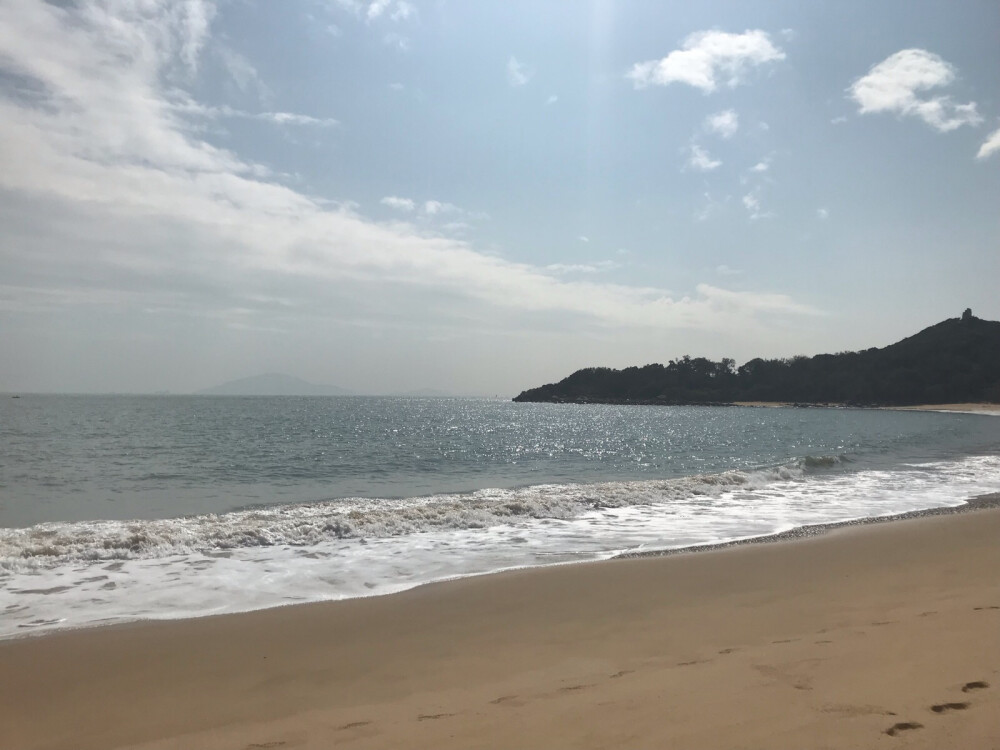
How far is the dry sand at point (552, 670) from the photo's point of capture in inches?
154

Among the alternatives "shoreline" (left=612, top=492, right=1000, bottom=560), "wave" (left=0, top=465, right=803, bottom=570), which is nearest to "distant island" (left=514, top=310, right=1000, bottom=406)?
"shoreline" (left=612, top=492, right=1000, bottom=560)

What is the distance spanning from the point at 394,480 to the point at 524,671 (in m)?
15.9

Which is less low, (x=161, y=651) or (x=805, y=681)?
(x=805, y=681)

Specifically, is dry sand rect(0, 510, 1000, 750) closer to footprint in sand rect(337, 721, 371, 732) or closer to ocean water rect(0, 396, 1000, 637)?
footprint in sand rect(337, 721, 371, 732)

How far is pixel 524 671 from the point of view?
5105 millimetres

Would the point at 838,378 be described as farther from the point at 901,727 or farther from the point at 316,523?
the point at 901,727

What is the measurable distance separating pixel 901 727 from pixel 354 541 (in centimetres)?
886

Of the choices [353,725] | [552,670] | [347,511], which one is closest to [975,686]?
[552,670]

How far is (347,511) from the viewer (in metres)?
13.8

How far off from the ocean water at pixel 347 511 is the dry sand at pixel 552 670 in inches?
48.2

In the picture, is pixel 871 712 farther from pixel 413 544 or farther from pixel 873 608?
pixel 413 544

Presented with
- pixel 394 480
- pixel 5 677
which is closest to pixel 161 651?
pixel 5 677

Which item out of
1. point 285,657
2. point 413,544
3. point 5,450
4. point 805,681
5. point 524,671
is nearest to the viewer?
point 805,681

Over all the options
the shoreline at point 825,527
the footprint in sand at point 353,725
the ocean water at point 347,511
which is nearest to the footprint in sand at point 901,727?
the footprint in sand at point 353,725
